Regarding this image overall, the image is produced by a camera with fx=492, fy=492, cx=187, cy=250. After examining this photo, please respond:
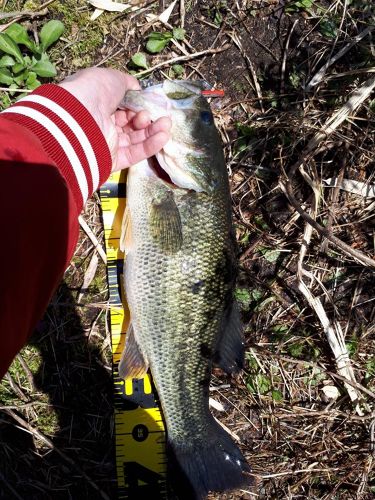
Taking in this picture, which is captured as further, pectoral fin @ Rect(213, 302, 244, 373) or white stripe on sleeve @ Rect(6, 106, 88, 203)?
pectoral fin @ Rect(213, 302, 244, 373)

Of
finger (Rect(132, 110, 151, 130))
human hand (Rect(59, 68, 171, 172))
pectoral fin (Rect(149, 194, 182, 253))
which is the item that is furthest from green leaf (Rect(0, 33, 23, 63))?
pectoral fin (Rect(149, 194, 182, 253))

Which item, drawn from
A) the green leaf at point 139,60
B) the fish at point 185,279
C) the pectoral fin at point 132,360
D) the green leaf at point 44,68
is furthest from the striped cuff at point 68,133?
the pectoral fin at point 132,360

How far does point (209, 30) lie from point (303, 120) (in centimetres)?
89

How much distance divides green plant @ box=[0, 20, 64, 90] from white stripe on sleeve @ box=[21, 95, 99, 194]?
0.77 m

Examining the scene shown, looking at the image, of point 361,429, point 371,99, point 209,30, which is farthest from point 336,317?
point 209,30

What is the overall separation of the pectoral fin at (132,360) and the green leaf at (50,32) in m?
1.90

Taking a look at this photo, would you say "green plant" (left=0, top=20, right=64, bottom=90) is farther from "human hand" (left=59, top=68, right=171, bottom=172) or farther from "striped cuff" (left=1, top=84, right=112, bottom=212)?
"striped cuff" (left=1, top=84, right=112, bottom=212)

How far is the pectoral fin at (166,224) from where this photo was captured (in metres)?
2.68

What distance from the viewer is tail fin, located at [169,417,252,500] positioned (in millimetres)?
2959

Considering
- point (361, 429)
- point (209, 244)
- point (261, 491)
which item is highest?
point (209, 244)

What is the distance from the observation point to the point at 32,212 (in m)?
1.76

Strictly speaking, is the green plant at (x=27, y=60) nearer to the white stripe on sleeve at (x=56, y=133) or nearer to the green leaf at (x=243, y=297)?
the white stripe on sleeve at (x=56, y=133)

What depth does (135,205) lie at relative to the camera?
280 centimetres

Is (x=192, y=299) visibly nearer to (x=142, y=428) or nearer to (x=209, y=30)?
(x=142, y=428)
